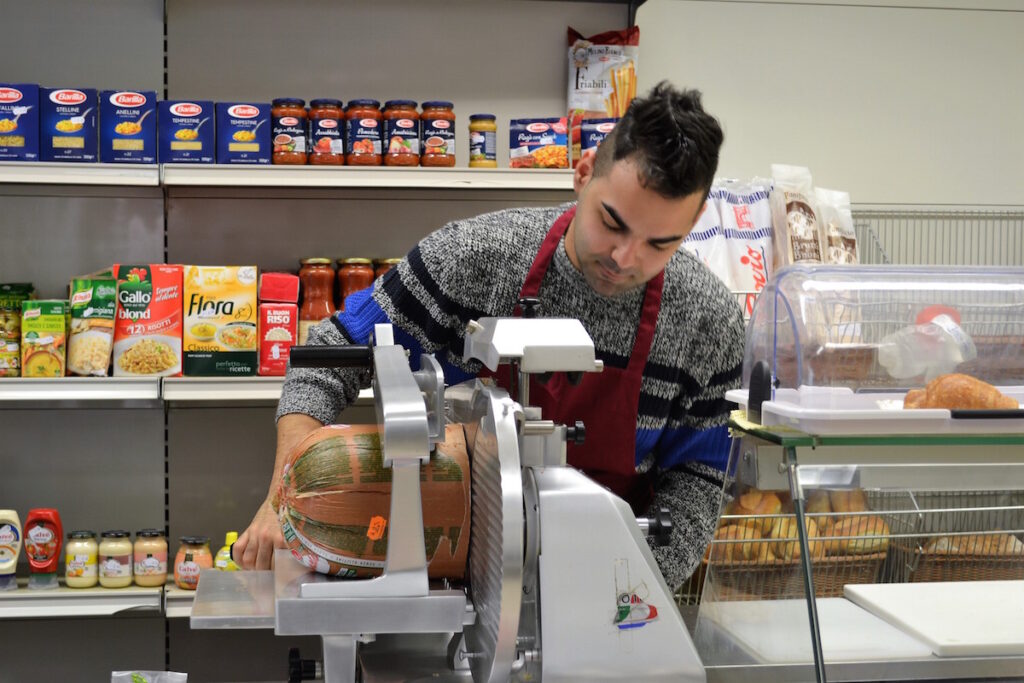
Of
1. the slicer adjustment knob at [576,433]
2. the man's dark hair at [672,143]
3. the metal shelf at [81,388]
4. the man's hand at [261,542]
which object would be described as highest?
the man's dark hair at [672,143]

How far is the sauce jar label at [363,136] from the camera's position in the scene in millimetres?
2936

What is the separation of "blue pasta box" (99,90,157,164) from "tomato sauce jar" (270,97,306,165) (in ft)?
1.09

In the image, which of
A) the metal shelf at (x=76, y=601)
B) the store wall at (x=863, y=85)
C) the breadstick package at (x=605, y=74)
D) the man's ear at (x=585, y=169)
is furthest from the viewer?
the store wall at (x=863, y=85)

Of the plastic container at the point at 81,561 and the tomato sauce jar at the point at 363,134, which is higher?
the tomato sauce jar at the point at 363,134

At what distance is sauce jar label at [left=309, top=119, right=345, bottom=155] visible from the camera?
2.93 meters

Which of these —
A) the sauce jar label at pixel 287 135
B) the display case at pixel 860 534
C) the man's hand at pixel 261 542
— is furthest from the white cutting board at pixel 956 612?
the sauce jar label at pixel 287 135

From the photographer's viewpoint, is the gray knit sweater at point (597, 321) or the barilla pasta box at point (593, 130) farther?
the barilla pasta box at point (593, 130)

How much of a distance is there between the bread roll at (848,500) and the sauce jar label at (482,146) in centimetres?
209

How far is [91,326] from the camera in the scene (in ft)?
9.45

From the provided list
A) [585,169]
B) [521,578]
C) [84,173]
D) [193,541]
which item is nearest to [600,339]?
[585,169]

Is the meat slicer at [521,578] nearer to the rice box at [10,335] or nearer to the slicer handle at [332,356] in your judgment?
the slicer handle at [332,356]

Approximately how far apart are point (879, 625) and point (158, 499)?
8.95 ft

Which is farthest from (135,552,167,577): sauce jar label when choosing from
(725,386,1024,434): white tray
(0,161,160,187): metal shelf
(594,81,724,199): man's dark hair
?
(725,386,1024,434): white tray

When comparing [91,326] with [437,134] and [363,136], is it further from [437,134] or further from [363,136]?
[437,134]
